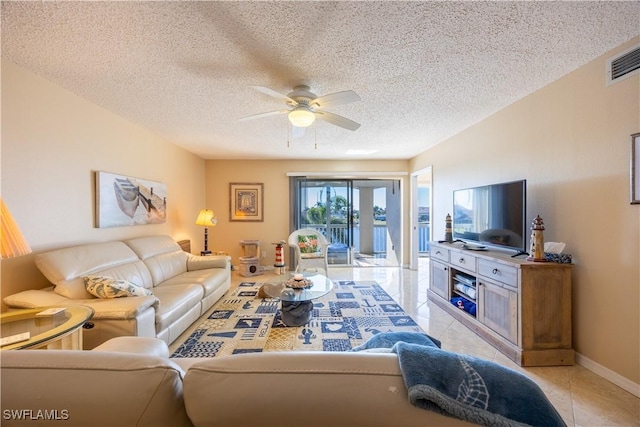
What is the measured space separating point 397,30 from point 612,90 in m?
1.63

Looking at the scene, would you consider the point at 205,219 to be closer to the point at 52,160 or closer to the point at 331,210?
the point at 52,160

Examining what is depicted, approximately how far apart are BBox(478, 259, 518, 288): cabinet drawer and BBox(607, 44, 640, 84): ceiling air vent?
1.50 m

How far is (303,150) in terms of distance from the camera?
15.7 feet

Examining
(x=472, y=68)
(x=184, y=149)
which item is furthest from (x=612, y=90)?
(x=184, y=149)

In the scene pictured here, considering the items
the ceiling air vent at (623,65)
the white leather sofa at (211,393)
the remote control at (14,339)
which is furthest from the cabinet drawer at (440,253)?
the remote control at (14,339)

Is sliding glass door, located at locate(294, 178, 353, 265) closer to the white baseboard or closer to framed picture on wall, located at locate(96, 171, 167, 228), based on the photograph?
framed picture on wall, located at locate(96, 171, 167, 228)

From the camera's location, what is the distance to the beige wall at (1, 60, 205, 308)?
1.99 m

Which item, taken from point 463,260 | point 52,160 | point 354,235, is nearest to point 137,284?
point 52,160

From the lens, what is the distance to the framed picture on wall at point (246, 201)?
18.4 ft

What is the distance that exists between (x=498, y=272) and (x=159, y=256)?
370cm

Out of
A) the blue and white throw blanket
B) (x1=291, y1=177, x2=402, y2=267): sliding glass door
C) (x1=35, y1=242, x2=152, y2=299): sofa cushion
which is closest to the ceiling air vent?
the blue and white throw blanket

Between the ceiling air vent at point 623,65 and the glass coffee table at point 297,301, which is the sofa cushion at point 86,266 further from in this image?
the ceiling air vent at point 623,65

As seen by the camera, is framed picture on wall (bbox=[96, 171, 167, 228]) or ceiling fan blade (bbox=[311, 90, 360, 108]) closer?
ceiling fan blade (bbox=[311, 90, 360, 108])

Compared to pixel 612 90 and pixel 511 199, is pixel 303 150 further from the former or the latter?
pixel 612 90
